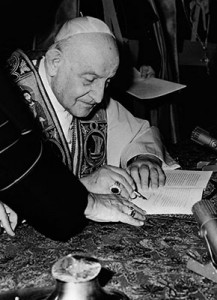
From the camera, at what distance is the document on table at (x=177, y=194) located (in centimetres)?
185

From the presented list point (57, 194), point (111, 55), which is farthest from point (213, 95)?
point (57, 194)

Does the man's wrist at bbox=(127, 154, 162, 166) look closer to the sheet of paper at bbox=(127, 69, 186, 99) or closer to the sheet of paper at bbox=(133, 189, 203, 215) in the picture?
the sheet of paper at bbox=(133, 189, 203, 215)

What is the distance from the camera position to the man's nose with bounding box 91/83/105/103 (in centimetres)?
224

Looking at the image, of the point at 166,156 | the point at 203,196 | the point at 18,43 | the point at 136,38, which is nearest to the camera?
the point at 203,196

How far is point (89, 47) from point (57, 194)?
1.02m

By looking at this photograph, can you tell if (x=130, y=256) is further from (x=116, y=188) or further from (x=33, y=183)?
(x=116, y=188)

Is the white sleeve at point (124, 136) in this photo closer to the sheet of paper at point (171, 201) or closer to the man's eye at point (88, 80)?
the man's eye at point (88, 80)

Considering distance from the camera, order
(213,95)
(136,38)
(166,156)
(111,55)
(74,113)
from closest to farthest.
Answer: (111,55) < (74,113) < (166,156) < (136,38) < (213,95)

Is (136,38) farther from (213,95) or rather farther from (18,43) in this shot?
(213,95)

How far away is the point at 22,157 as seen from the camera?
1336 mm

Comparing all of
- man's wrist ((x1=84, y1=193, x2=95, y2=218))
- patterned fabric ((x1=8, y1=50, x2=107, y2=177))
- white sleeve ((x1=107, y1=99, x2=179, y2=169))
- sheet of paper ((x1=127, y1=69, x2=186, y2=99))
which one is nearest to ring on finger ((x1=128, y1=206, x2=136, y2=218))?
man's wrist ((x1=84, y1=193, x2=95, y2=218))

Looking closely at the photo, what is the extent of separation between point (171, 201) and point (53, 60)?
909 millimetres

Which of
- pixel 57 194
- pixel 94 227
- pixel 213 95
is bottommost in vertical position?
pixel 213 95

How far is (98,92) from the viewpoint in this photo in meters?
2.25
